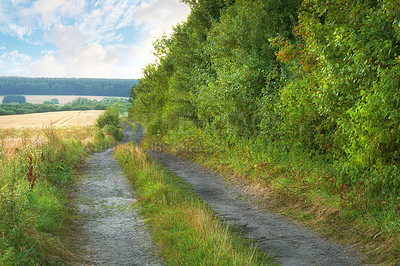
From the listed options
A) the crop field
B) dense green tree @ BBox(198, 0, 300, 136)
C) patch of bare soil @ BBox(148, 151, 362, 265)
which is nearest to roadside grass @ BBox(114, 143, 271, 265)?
patch of bare soil @ BBox(148, 151, 362, 265)

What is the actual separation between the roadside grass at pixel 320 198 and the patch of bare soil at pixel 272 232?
34cm

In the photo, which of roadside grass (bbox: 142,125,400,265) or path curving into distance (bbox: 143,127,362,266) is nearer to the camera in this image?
path curving into distance (bbox: 143,127,362,266)

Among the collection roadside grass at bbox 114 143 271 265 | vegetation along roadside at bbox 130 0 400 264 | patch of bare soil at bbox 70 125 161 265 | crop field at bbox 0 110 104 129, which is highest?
vegetation along roadside at bbox 130 0 400 264

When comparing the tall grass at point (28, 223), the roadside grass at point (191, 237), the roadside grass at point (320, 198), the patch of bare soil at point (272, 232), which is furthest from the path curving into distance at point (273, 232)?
the tall grass at point (28, 223)

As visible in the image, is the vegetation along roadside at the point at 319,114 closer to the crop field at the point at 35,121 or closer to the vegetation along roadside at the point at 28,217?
the vegetation along roadside at the point at 28,217

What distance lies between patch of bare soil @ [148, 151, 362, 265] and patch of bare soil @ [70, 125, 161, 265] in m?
2.22

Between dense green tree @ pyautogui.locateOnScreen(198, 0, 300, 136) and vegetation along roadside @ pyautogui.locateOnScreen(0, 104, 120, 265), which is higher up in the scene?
dense green tree @ pyautogui.locateOnScreen(198, 0, 300, 136)

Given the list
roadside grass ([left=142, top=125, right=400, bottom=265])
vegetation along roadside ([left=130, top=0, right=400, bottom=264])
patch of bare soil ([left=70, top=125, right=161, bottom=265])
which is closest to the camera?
patch of bare soil ([left=70, top=125, right=161, bottom=265])

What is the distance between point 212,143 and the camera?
59.6ft

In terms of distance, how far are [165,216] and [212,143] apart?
1076cm

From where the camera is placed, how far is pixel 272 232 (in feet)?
24.5

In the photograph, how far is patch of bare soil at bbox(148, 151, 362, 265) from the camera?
5910 millimetres

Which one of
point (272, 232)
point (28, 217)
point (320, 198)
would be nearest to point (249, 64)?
point (320, 198)

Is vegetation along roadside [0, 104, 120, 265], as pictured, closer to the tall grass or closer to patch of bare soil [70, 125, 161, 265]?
the tall grass
